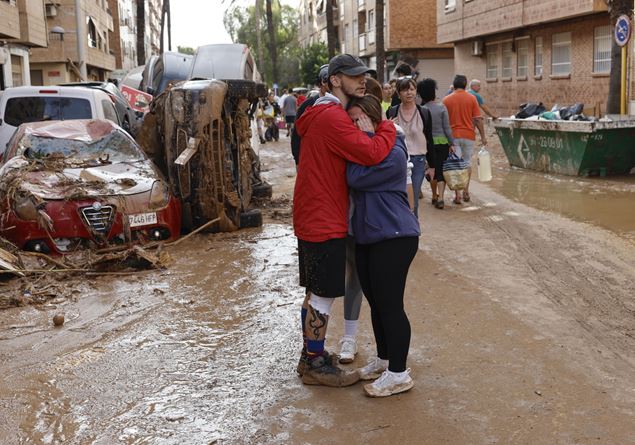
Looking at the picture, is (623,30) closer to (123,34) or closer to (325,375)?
(325,375)

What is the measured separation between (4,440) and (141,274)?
3.71m

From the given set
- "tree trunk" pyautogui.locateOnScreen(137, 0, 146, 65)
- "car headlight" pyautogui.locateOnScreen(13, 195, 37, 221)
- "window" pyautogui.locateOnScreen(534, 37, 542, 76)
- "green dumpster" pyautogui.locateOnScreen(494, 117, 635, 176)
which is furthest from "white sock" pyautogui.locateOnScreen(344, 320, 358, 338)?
"tree trunk" pyautogui.locateOnScreen(137, 0, 146, 65)

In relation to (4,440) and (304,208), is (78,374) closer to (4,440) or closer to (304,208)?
(4,440)

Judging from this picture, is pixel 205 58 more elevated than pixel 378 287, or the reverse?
pixel 205 58

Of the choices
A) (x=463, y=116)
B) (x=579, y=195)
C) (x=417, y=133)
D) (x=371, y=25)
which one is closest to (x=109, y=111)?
(x=463, y=116)

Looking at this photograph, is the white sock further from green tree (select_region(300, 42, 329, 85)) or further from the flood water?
green tree (select_region(300, 42, 329, 85))

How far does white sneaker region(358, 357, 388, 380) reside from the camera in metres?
4.69

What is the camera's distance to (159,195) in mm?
8688

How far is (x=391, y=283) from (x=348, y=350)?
2.88 ft

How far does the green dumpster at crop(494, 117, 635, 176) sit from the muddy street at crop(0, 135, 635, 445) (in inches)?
192

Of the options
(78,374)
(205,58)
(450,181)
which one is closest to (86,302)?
(78,374)

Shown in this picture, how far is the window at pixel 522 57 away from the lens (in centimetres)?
2847

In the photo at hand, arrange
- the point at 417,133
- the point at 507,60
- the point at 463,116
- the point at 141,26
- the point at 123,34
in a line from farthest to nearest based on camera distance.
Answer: the point at 123,34 → the point at 141,26 → the point at 507,60 → the point at 463,116 → the point at 417,133

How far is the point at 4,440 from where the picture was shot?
13.0 feet
